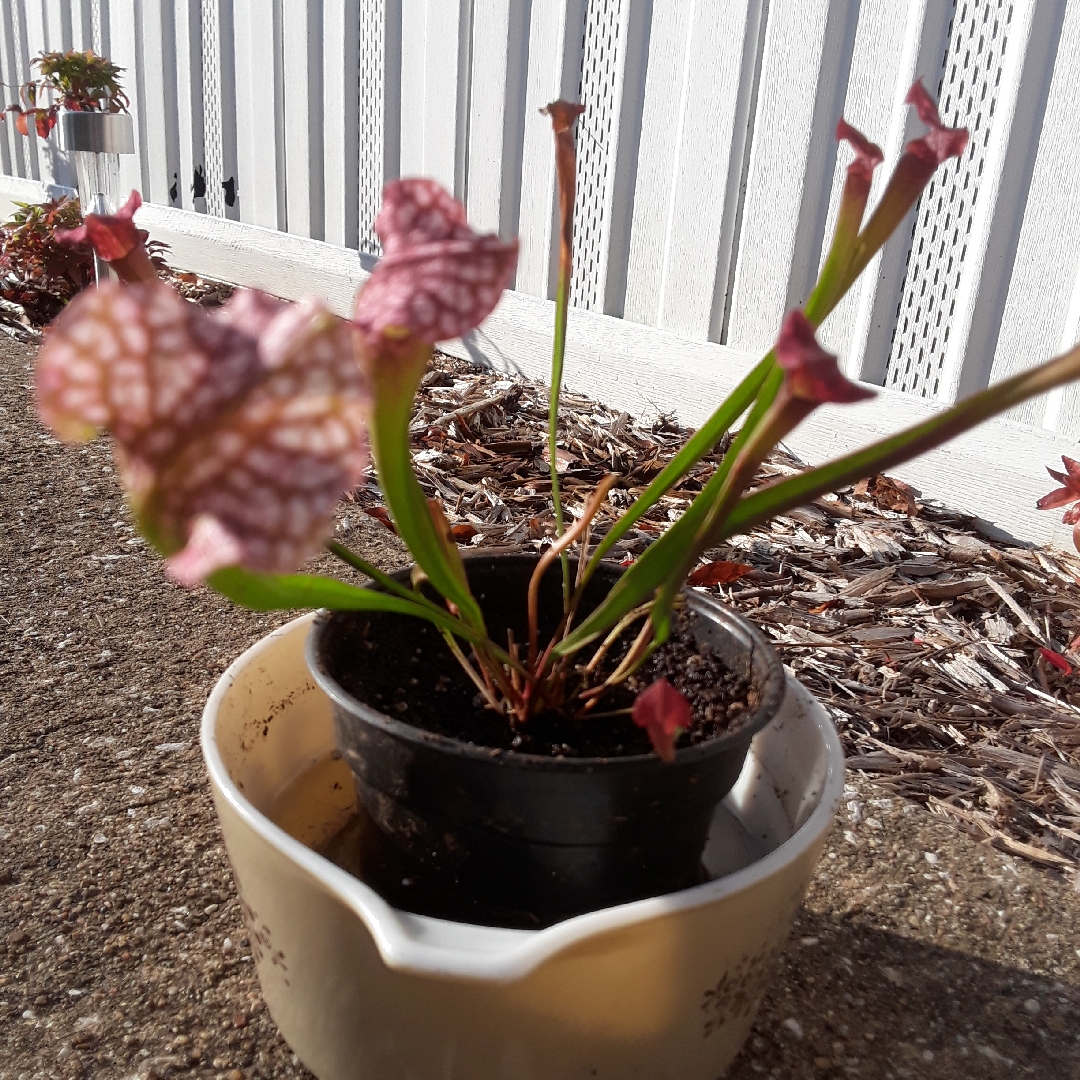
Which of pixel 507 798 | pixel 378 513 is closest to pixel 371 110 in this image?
pixel 378 513

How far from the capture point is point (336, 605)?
579 mm

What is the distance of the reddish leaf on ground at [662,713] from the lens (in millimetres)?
492

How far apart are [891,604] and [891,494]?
14.6 inches

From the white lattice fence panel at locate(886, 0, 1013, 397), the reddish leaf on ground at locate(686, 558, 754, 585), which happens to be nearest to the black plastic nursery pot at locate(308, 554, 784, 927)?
the reddish leaf on ground at locate(686, 558, 754, 585)

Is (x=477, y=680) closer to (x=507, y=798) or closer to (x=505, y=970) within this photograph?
(x=507, y=798)

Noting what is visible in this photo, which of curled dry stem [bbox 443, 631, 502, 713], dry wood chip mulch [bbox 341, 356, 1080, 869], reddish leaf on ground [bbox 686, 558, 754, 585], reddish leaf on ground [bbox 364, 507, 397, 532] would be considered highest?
curled dry stem [bbox 443, 631, 502, 713]

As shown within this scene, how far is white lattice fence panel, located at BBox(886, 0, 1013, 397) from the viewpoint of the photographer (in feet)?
5.37

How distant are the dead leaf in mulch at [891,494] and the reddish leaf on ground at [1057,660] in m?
0.46

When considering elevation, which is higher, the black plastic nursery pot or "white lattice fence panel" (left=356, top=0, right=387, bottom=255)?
"white lattice fence panel" (left=356, top=0, right=387, bottom=255)

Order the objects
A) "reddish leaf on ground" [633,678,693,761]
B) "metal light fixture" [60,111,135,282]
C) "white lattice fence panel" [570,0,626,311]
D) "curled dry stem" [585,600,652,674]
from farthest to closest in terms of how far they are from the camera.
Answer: "metal light fixture" [60,111,135,282] → "white lattice fence panel" [570,0,626,311] → "curled dry stem" [585,600,652,674] → "reddish leaf on ground" [633,678,693,761]

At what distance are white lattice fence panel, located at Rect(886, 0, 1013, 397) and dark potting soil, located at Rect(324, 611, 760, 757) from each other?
1.27 meters

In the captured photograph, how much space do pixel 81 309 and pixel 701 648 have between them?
0.55 m

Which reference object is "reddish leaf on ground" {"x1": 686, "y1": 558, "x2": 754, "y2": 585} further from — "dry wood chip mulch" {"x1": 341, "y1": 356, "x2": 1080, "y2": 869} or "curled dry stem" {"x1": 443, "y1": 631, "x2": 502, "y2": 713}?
"curled dry stem" {"x1": 443, "y1": 631, "x2": 502, "y2": 713}

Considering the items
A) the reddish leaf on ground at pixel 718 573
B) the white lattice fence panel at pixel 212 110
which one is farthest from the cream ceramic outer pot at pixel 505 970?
the white lattice fence panel at pixel 212 110
